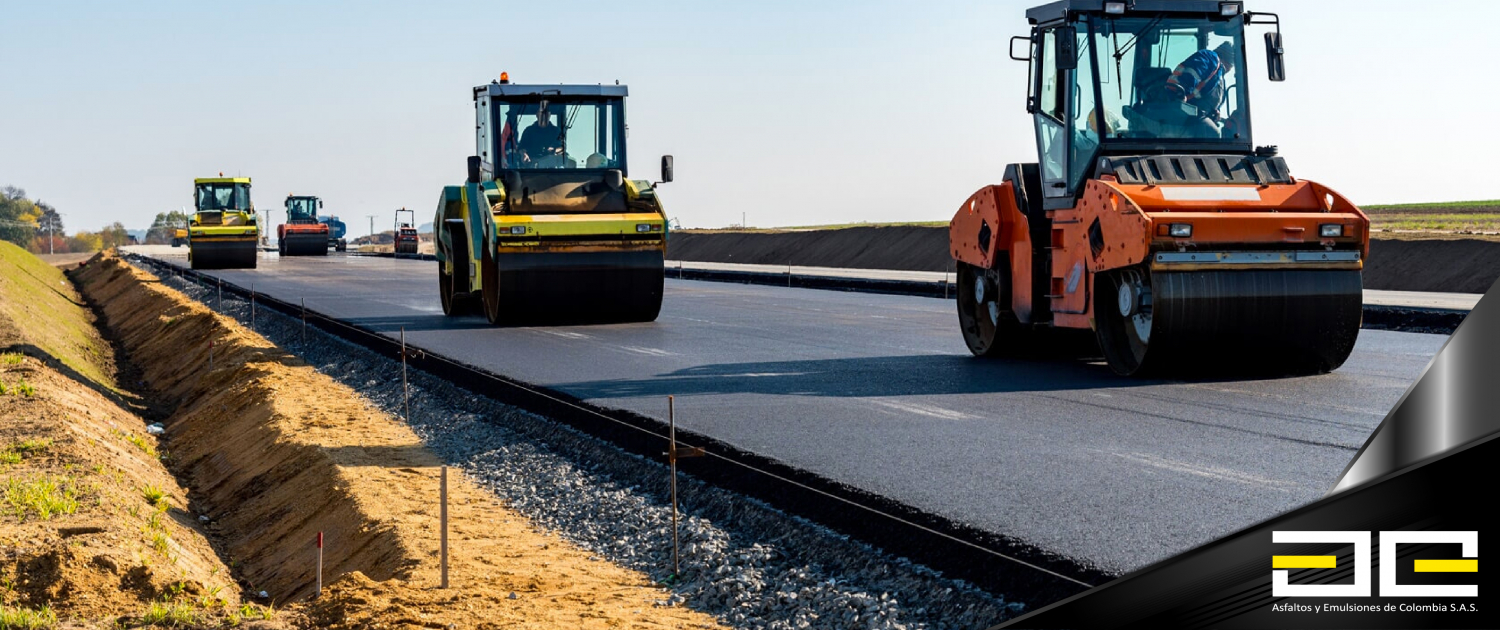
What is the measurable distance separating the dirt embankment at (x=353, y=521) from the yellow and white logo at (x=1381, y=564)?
270 cm

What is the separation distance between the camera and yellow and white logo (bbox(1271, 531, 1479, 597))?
4.05 meters

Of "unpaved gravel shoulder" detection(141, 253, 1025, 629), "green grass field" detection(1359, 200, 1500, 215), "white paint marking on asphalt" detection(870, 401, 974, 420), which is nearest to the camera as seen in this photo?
"unpaved gravel shoulder" detection(141, 253, 1025, 629)

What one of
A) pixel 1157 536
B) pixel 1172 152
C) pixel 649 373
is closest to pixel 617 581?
pixel 1157 536

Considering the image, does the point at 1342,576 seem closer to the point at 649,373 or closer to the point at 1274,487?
the point at 1274,487

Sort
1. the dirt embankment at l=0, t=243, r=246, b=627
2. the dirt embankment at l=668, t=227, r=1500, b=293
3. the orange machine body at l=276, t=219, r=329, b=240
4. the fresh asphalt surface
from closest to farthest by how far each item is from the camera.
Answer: the dirt embankment at l=0, t=243, r=246, b=627 → the fresh asphalt surface → the dirt embankment at l=668, t=227, r=1500, b=293 → the orange machine body at l=276, t=219, r=329, b=240

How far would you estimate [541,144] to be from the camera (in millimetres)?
20734

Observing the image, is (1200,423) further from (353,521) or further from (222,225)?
(222,225)

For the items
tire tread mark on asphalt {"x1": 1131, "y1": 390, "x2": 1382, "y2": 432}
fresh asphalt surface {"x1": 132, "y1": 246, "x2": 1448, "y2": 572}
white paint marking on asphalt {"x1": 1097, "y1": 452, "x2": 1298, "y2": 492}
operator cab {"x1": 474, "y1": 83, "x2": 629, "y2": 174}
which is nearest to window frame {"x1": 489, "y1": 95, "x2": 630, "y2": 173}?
operator cab {"x1": 474, "y1": 83, "x2": 629, "y2": 174}

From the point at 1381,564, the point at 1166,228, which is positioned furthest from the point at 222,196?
the point at 1381,564

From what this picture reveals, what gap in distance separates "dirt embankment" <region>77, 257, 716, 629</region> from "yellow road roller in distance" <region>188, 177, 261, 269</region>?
91.4 feet

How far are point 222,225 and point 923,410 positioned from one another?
38889mm

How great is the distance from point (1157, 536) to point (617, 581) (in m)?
2.56

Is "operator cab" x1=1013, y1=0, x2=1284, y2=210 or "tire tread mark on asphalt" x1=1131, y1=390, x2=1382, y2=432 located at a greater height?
"operator cab" x1=1013, y1=0, x2=1284, y2=210

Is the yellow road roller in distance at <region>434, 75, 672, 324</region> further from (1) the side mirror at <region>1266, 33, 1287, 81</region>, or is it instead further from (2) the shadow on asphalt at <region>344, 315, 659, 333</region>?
(1) the side mirror at <region>1266, 33, 1287, 81</region>
